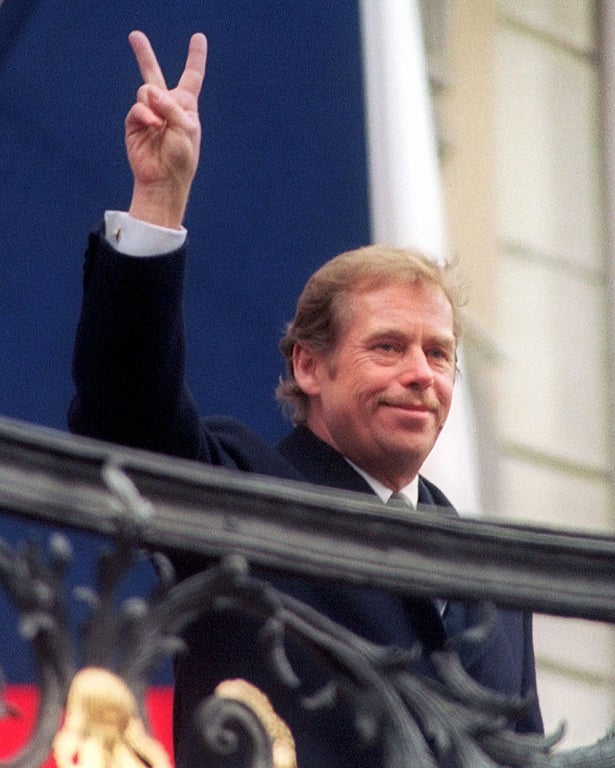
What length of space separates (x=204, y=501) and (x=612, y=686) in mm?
3226

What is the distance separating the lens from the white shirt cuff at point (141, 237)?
3.40m

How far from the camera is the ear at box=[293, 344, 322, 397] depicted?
3908mm

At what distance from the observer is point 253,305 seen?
5.64 m

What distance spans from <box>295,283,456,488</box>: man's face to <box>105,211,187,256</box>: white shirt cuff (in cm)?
50

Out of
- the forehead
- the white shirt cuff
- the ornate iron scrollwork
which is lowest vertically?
the ornate iron scrollwork

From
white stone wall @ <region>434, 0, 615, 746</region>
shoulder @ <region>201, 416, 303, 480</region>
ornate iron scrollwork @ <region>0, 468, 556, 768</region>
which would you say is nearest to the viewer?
ornate iron scrollwork @ <region>0, 468, 556, 768</region>

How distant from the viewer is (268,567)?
3.08 metres

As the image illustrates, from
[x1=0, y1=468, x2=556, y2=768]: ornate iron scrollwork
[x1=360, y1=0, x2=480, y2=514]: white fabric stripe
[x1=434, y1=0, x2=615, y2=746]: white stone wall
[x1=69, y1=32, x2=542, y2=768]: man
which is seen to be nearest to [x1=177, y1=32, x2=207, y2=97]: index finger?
[x1=69, y1=32, x2=542, y2=768]: man

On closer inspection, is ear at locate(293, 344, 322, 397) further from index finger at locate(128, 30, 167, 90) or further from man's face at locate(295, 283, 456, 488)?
index finger at locate(128, 30, 167, 90)

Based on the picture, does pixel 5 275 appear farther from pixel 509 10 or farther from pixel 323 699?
pixel 323 699

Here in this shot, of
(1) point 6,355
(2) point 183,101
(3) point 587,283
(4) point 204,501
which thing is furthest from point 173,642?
(3) point 587,283

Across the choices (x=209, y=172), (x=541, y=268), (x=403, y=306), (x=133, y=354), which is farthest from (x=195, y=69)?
(x=541, y=268)

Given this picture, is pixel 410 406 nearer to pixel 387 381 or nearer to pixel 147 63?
pixel 387 381

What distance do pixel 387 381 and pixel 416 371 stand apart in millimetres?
48
